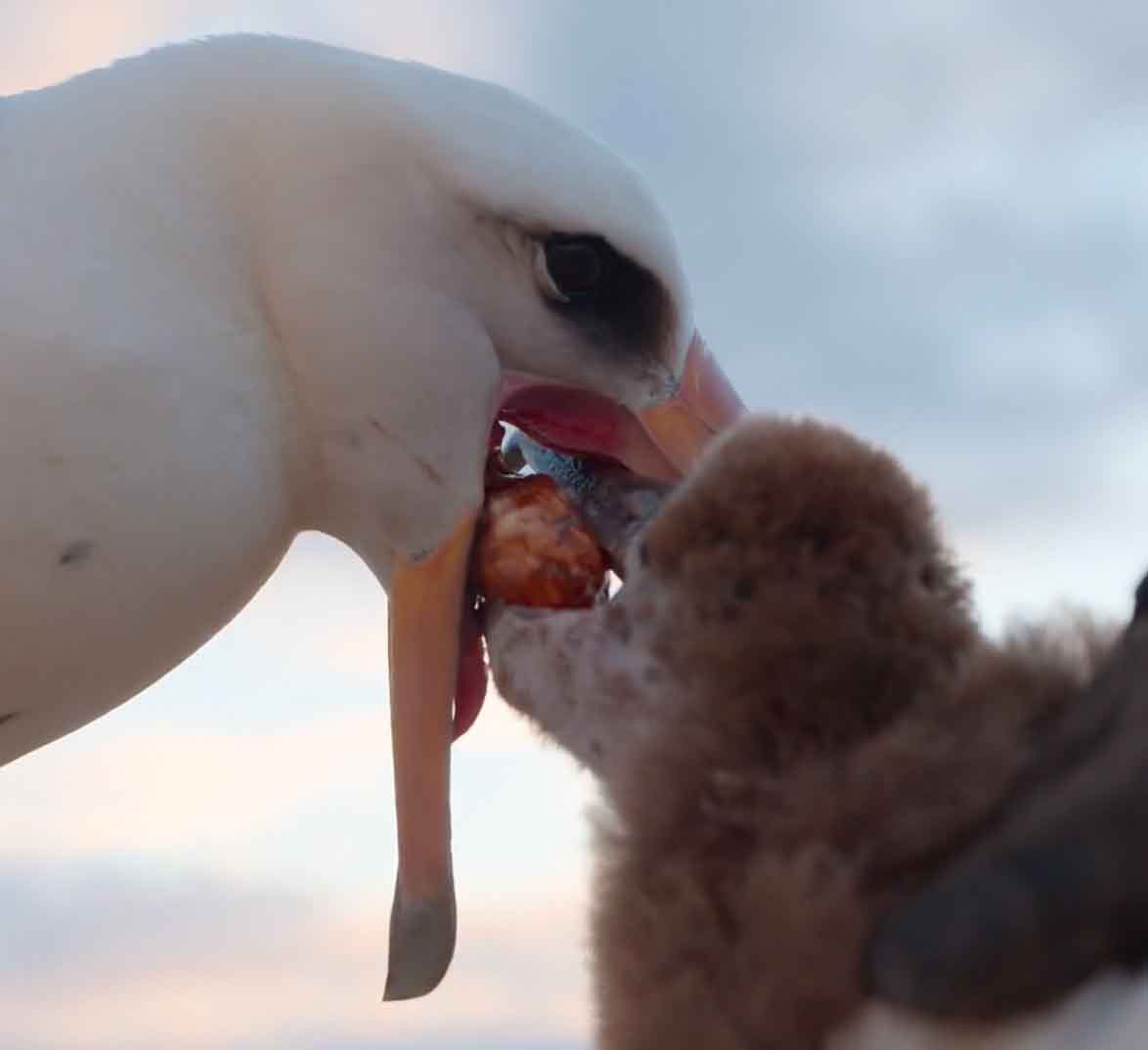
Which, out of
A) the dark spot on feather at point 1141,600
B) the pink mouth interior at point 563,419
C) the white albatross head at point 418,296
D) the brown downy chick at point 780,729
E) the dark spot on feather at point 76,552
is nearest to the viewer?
the brown downy chick at point 780,729

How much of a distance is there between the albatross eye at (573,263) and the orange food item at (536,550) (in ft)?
0.89

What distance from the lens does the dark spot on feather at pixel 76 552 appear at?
2561 mm

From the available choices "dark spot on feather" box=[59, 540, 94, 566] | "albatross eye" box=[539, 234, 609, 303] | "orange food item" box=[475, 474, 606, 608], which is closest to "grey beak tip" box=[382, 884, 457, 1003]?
"orange food item" box=[475, 474, 606, 608]

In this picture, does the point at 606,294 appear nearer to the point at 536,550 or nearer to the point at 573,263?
the point at 573,263

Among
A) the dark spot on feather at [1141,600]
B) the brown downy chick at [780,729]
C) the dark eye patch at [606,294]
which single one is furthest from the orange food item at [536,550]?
the dark spot on feather at [1141,600]

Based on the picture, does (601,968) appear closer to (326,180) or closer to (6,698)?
(6,698)

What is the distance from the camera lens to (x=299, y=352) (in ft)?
9.32

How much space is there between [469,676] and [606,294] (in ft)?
1.85

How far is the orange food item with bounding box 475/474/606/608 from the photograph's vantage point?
260 cm

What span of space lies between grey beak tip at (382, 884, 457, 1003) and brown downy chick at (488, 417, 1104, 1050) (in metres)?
0.87

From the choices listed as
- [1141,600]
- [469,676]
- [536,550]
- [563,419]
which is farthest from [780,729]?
[563,419]

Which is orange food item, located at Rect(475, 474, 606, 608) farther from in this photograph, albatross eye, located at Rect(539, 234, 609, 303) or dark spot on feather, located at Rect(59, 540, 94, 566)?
dark spot on feather, located at Rect(59, 540, 94, 566)

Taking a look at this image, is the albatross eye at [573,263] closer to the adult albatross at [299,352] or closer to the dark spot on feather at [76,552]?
the adult albatross at [299,352]

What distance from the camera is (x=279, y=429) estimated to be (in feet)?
9.16
